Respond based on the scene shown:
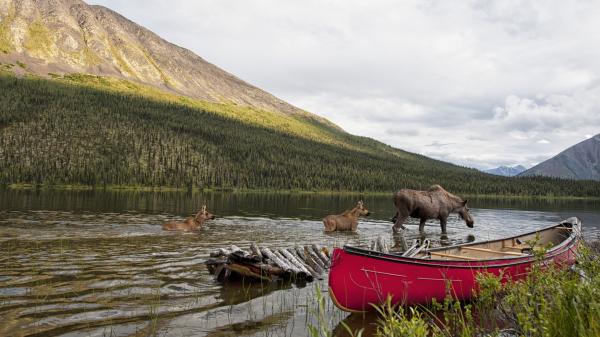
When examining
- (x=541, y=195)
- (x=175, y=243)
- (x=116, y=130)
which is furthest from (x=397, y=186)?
(x=175, y=243)

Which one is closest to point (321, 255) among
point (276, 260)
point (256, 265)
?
point (276, 260)

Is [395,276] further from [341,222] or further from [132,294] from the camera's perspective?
[341,222]

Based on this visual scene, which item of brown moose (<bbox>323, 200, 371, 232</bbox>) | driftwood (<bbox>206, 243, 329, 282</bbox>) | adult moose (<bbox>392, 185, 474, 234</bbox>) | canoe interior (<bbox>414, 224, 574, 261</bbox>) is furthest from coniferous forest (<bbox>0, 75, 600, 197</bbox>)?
canoe interior (<bbox>414, 224, 574, 261</bbox>)

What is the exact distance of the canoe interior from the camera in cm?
1505

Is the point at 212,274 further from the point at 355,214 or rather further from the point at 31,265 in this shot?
the point at 355,214

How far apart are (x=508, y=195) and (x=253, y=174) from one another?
101 m

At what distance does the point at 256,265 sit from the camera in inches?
570

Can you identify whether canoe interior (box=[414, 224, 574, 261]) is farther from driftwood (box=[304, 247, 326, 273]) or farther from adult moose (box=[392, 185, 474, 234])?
adult moose (box=[392, 185, 474, 234])

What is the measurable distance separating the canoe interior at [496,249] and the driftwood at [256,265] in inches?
162

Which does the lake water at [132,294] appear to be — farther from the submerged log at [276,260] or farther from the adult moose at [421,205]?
the adult moose at [421,205]

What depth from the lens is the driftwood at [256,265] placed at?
14.4 meters

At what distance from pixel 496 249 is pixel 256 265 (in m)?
10.8

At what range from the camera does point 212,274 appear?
48.7 ft

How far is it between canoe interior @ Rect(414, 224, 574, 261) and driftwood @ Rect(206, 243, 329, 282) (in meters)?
4.10
